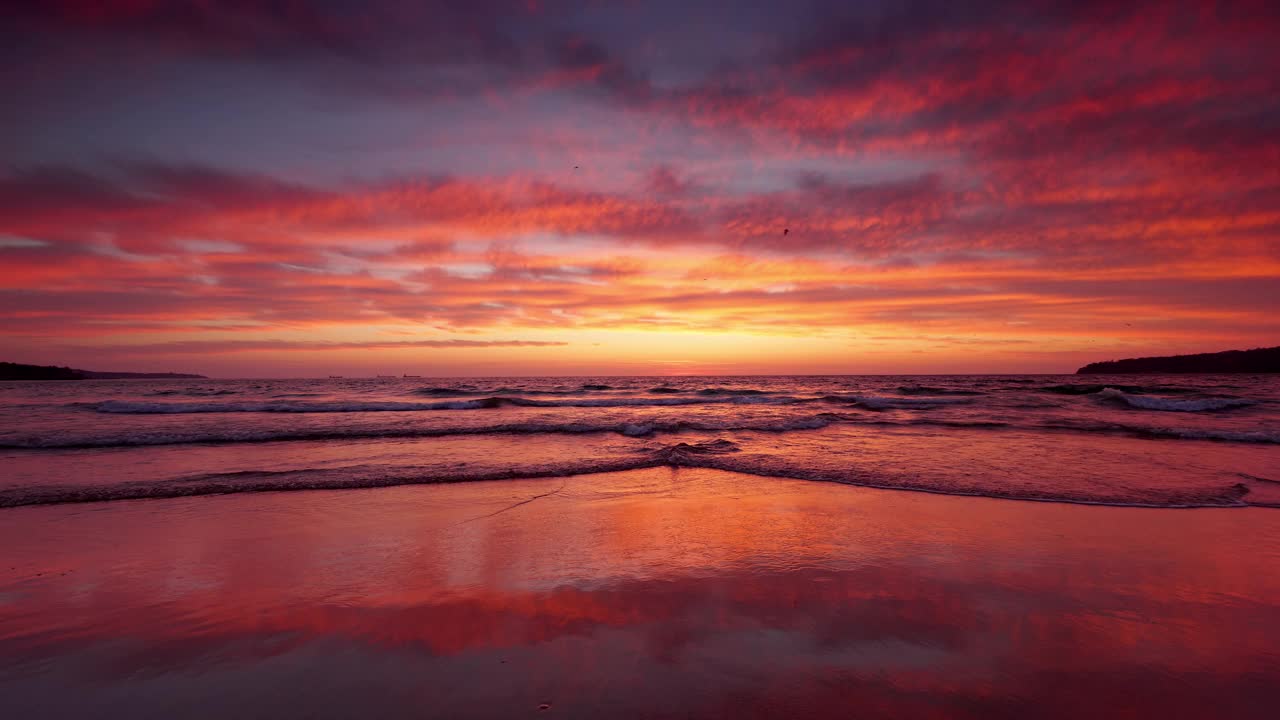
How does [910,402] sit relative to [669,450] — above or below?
above

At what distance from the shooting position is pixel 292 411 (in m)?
25.0

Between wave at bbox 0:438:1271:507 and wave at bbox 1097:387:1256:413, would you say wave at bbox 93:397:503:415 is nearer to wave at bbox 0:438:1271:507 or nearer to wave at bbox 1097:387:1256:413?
wave at bbox 0:438:1271:507

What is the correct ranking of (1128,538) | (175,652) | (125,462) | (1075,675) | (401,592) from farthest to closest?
1. (125,462)
2. (1128,538)
3. (401,592)
4. (175,652)
5. (1075,675)

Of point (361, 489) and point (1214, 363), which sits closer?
point (361, 489)

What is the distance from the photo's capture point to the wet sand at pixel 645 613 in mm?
3131

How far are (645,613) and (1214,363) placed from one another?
4489 inches

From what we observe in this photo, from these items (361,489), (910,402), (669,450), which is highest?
(910,402)

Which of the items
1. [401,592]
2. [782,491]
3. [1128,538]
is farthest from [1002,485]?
[401,592]

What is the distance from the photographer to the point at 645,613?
166 inches

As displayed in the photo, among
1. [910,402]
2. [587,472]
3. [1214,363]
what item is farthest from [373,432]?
[1214,363]

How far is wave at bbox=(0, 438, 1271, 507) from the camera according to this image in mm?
8023

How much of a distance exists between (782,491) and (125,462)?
13.4 meters

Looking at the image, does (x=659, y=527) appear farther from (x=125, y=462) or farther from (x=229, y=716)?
(x=125, y=462)

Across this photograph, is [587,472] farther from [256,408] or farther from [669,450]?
[256,408]
